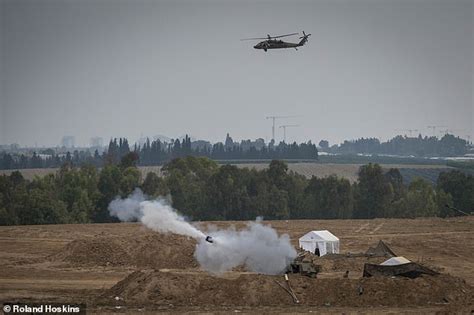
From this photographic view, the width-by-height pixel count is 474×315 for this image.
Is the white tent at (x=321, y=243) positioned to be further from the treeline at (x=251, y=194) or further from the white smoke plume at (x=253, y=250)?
the treeline at (x=251, y=194)

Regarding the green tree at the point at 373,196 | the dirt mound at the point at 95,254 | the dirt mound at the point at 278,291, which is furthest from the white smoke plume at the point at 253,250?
the green tree at the point at 373,196

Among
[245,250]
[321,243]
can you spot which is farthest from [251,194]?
[245,250]

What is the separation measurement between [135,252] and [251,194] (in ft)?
189

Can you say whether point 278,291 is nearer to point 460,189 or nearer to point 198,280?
point 198,280

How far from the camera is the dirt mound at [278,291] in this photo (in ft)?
150

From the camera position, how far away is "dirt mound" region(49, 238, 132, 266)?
63.8 metres

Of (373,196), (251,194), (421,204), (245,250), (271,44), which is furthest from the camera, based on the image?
(373,196)

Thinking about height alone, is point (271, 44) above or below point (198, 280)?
above

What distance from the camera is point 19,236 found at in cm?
8894

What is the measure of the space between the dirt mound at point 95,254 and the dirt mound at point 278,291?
16120 millimetres

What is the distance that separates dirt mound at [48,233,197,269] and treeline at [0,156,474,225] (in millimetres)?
44639

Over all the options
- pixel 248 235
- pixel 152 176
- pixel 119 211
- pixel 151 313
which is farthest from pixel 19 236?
pixel 151 313

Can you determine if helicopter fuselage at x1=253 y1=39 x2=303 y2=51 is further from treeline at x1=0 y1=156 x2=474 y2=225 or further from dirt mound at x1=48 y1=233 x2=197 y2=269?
treeline at x1=0 y1=156 x2=474 y2=225

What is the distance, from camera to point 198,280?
156 ft
